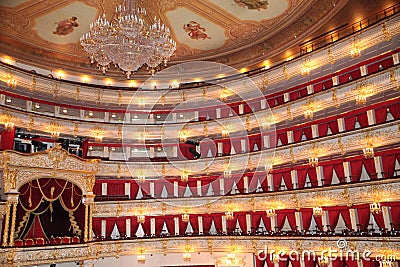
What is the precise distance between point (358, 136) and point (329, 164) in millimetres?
2519

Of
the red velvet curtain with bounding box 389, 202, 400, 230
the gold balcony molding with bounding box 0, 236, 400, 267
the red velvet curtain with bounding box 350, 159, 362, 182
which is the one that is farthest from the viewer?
the red velvet curtain with bounding box 350, 159, 362, 182

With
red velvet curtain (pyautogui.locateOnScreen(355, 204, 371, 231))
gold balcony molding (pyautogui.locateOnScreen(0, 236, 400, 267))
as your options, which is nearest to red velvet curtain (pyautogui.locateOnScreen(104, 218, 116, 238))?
gold balcony molding (pyautogui.locateOnScreen(0, 236, 400, 267))

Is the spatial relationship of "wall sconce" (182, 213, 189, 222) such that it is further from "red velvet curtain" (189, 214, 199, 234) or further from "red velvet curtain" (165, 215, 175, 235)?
"red velvet curtain" (165, 215, 175, 235)

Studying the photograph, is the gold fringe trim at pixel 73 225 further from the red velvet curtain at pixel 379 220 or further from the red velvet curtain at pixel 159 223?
the red velvet curtain at pixel 379 220

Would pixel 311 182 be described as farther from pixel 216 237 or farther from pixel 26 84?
pixel 26 84

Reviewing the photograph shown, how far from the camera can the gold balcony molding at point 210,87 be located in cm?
1834

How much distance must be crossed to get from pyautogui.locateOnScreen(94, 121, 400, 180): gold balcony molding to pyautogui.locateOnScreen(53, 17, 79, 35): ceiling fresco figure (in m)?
8.47

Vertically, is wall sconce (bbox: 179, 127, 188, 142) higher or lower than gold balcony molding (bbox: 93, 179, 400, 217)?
higher

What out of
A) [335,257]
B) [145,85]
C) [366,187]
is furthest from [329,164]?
[145,85]

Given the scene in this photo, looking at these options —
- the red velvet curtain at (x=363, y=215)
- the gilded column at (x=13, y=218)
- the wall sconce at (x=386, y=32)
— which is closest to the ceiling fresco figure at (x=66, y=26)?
the gilded column at (x=13, y=218)

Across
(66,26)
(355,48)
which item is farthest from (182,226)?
(355,48)

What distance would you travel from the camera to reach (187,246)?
2247 centimetres

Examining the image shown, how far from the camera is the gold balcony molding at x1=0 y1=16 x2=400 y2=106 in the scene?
18.3 metres

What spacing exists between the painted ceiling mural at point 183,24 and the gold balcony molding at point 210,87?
1.68m
